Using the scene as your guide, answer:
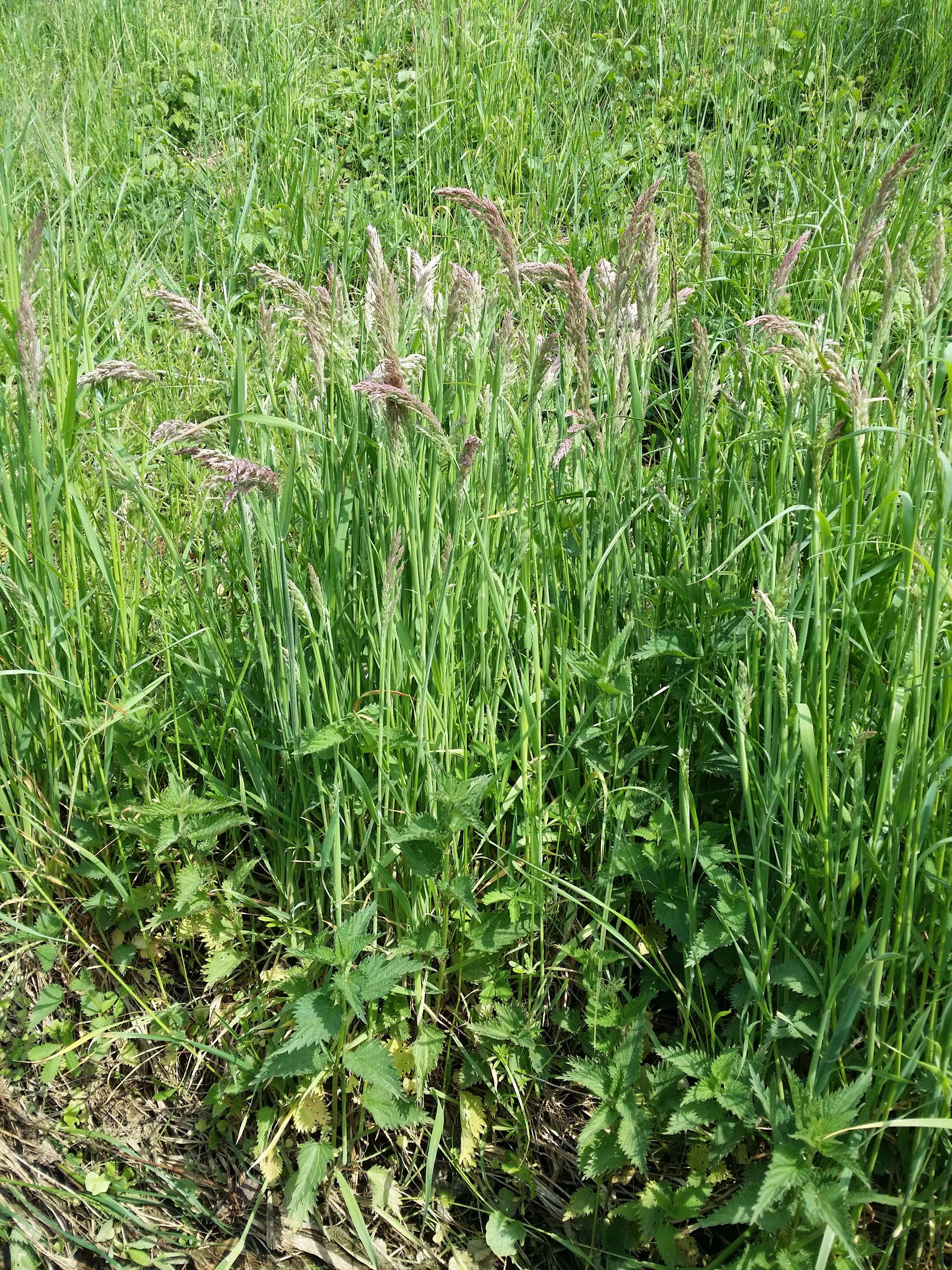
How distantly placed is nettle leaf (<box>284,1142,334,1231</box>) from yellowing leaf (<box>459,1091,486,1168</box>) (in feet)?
0.76

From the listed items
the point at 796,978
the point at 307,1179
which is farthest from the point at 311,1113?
the point at 796,978

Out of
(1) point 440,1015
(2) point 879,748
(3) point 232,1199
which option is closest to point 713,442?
(2) point 879,748

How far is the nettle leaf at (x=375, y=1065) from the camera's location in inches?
63.9

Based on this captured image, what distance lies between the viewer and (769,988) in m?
1.64

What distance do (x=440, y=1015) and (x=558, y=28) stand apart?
455 centimetres

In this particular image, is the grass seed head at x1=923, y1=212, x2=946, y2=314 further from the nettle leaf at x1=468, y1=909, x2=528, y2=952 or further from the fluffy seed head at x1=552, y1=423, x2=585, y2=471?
the nettle leaf at x1=468, y1=909, x2=528, y2=952

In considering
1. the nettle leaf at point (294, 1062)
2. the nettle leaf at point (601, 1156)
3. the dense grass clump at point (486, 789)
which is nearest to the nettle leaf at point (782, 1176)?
the dense grass clump at point (486, 789)

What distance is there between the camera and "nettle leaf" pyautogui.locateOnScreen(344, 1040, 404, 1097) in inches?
63.9

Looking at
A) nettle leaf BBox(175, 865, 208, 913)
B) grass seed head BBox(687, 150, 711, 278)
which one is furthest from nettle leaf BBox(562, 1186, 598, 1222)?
grass seed head BBox(687, 150, 711, 278)

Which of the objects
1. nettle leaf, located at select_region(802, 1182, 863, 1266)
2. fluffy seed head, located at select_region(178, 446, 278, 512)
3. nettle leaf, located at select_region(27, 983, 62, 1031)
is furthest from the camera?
nettle leaf, located at select_region(27, 983, 62, 1031)

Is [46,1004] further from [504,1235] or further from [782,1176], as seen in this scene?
[782,1176]

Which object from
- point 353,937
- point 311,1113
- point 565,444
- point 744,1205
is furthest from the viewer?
point 565,444

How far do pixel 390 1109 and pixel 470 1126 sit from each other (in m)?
0.20

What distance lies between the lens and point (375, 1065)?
Result: 166 cm
